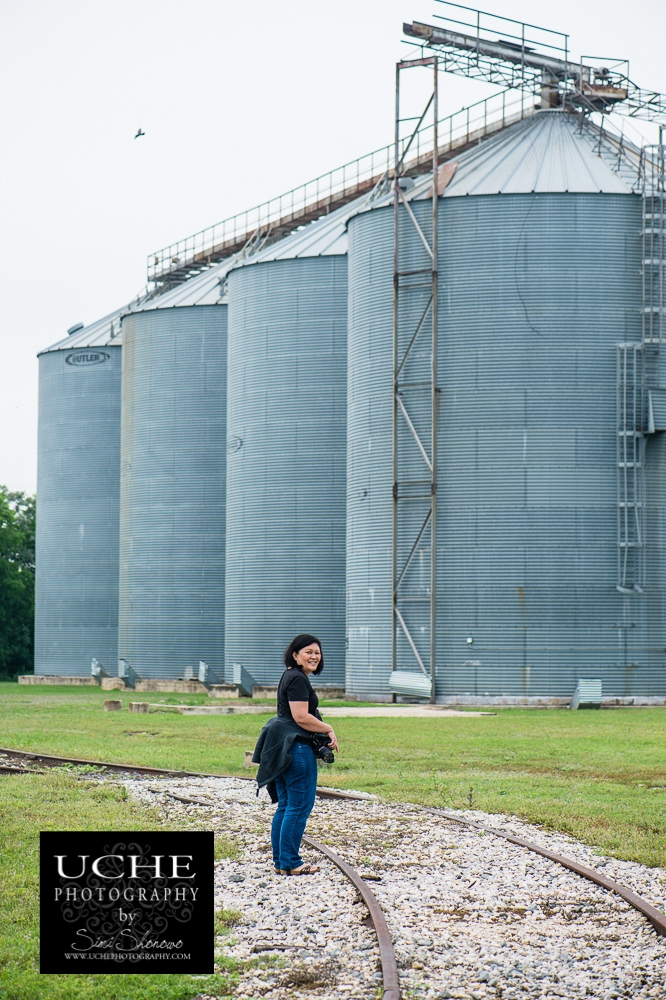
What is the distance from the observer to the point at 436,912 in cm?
1103

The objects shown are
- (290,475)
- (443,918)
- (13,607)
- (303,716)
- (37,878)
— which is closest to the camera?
(443,918)

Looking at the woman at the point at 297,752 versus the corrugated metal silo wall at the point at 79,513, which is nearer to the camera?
the woman at the point at 297,752

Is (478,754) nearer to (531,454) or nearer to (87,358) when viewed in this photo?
(531,454)

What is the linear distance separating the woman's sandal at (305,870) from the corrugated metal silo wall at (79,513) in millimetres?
47976

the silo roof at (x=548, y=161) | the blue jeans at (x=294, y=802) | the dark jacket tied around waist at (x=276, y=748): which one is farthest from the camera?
the silo roof at (x=548, y=161)

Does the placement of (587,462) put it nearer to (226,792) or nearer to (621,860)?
(226,792)

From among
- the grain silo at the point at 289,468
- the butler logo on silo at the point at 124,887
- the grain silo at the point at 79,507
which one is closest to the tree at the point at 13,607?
the grain silo at the point at 79,507

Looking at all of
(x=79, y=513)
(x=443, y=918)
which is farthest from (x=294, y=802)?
(x=79, y=513)

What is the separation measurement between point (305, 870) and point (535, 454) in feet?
88.2

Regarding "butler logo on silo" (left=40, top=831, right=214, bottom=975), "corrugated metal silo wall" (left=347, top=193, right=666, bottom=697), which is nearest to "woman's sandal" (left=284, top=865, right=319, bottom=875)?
"butler logo on silo" (left=40, top=831, right=214, bottom=975)

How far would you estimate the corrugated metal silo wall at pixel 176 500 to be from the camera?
2037 inches

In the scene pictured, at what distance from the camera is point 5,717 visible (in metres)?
33.0

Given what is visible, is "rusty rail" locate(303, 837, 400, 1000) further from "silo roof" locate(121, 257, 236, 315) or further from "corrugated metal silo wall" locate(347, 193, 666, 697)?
"silo roof" locate(121, 257, 236, 315)

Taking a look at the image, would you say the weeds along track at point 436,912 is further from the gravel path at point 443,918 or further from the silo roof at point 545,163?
the silo roof at point 545,163
